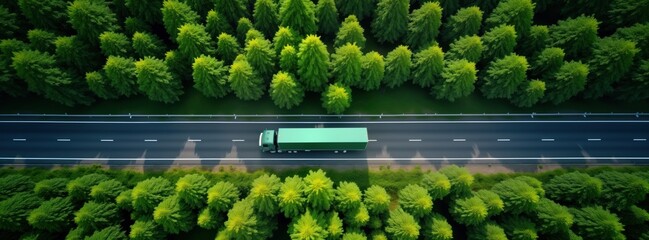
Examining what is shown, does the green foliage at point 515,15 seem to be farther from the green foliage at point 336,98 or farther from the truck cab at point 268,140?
the truck cab at point 268,140

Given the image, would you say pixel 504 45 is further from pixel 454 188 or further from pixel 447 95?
pixel 454 188

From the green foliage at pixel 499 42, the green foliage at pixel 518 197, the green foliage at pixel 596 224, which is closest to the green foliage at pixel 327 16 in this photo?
the green foliage at pixel 499 42

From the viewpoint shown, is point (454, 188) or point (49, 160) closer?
point (454, 188)

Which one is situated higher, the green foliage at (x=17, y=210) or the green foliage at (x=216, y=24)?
the green foliage at (x=216, y=24)

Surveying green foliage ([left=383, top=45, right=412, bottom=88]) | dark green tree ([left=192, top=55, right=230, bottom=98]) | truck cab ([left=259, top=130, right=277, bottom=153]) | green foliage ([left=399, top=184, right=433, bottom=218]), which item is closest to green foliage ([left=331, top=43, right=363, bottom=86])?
green foliage ([left=383, top=45, right=412, bottom=88])

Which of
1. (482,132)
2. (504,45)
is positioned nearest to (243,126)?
(482,132)

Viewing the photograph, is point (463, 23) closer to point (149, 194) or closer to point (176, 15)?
point (176, 15)

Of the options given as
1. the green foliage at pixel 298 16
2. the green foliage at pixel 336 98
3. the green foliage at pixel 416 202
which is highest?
the green foliage at pixel 298 16
